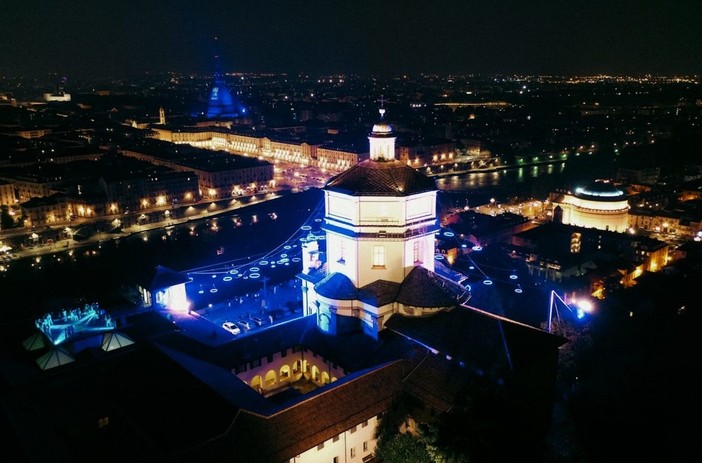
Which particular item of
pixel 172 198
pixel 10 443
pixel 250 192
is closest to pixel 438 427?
pixel 10 443

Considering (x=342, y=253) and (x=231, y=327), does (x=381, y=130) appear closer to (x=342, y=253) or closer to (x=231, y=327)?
(x=342, y=253)

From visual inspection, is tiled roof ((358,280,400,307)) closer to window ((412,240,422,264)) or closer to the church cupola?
window ((412,240,422,264))

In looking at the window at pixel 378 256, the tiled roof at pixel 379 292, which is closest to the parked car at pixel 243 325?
the tiled roof at pixel 379 292

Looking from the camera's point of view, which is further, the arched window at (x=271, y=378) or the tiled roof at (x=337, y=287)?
the tiled roof at (x=337, y=287)

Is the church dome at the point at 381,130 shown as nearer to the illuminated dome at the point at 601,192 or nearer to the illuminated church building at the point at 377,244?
the illuminated church building at the point at 377,244

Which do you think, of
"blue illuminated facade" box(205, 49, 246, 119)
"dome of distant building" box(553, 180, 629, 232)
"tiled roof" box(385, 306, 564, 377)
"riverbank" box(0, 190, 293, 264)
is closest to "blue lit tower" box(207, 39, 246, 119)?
"blue illuminated facade" box(205, 49, 246, 119)

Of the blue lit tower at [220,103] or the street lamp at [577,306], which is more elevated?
the blue lit tower at [220,103]
